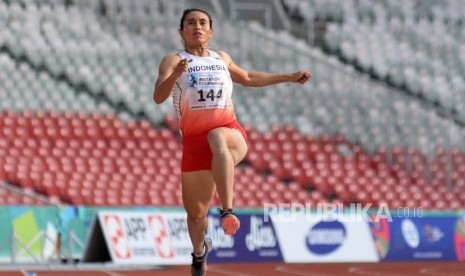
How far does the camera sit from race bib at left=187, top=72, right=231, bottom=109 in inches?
345

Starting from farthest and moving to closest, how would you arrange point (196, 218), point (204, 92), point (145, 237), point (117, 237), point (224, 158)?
1. point (145, 237)
2. point (117, 237)
3. point (196, 218)
4. point (204, 92)
5. point (224, 158)

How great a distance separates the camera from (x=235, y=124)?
29.2 ft

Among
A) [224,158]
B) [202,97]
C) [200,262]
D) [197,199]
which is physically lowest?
[200,262]

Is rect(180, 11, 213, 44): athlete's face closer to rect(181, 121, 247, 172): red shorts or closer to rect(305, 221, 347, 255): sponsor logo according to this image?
rect(181, 121, 247, 172): red shorts

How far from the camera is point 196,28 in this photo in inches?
346

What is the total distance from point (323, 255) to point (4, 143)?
7137 millimetres

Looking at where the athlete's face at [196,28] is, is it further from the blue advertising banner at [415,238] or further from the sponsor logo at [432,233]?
the sponsor logo at [432,233]

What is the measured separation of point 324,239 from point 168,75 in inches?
478

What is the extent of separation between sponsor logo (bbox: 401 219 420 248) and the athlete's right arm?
13.0m

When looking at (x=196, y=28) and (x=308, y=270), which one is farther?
(x=308, y=270)

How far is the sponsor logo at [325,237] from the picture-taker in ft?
66.2

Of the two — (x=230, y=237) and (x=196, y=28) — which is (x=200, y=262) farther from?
(x=230, y=237)

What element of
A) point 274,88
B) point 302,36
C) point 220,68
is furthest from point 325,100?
point 220,68

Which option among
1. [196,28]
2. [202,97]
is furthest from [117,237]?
[196,28]
